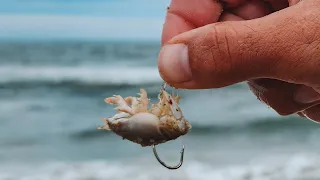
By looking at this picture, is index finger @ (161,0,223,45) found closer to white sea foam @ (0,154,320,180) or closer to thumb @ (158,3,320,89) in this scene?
thumb @ (158,3,320,89)

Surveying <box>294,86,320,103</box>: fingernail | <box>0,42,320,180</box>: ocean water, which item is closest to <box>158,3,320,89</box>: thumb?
<box>294,86,320,103</box>: fingernail

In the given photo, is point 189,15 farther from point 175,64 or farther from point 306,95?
point 175,64

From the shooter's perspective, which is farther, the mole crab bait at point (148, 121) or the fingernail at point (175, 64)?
the mole crab bait at point (148, 121)

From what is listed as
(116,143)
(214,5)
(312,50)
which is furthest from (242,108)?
(312,50)

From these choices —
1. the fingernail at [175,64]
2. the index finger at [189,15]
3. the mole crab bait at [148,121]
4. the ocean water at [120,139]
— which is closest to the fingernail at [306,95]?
the index finger at [189,15]

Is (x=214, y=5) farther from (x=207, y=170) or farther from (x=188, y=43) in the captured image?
(x=207, y=170)

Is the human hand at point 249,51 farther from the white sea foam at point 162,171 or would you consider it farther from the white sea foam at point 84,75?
the white sea foam at point 84,75

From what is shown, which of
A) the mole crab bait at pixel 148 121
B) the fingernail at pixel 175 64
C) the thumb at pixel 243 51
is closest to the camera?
the thumb at pixel 243 51
